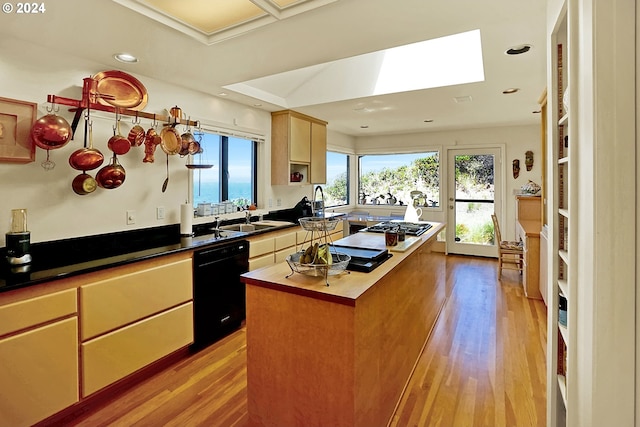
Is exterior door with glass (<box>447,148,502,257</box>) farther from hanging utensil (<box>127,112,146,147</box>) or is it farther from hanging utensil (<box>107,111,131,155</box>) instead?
hanging utensil (<box>107,111,131,155</box>)

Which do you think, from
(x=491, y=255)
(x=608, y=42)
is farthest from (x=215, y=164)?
(x=491, y=255)

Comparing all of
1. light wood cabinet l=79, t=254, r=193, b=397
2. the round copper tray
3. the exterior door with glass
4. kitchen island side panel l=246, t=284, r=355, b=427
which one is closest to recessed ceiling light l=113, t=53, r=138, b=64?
the round copper tray

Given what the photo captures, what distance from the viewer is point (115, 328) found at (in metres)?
2.14

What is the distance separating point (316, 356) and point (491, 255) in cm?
534

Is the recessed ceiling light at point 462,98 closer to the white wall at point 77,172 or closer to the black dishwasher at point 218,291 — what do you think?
the white wall at point 77,172

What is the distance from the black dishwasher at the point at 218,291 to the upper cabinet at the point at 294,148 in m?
1.48

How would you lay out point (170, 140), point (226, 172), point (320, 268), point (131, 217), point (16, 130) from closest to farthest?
point (320, 268)
point (16, 130)
point (131, 217)
point (170, 140)
point (226, 172)

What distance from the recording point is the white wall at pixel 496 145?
554cm

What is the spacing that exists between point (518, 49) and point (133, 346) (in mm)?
3398

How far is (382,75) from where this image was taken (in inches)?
143

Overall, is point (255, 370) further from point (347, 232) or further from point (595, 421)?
point (347, 232)

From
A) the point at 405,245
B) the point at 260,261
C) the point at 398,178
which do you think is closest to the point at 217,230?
the point at 260,261

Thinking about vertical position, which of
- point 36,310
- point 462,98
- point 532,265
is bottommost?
point 532,265

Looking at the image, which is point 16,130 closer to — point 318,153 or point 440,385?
point 440,385
